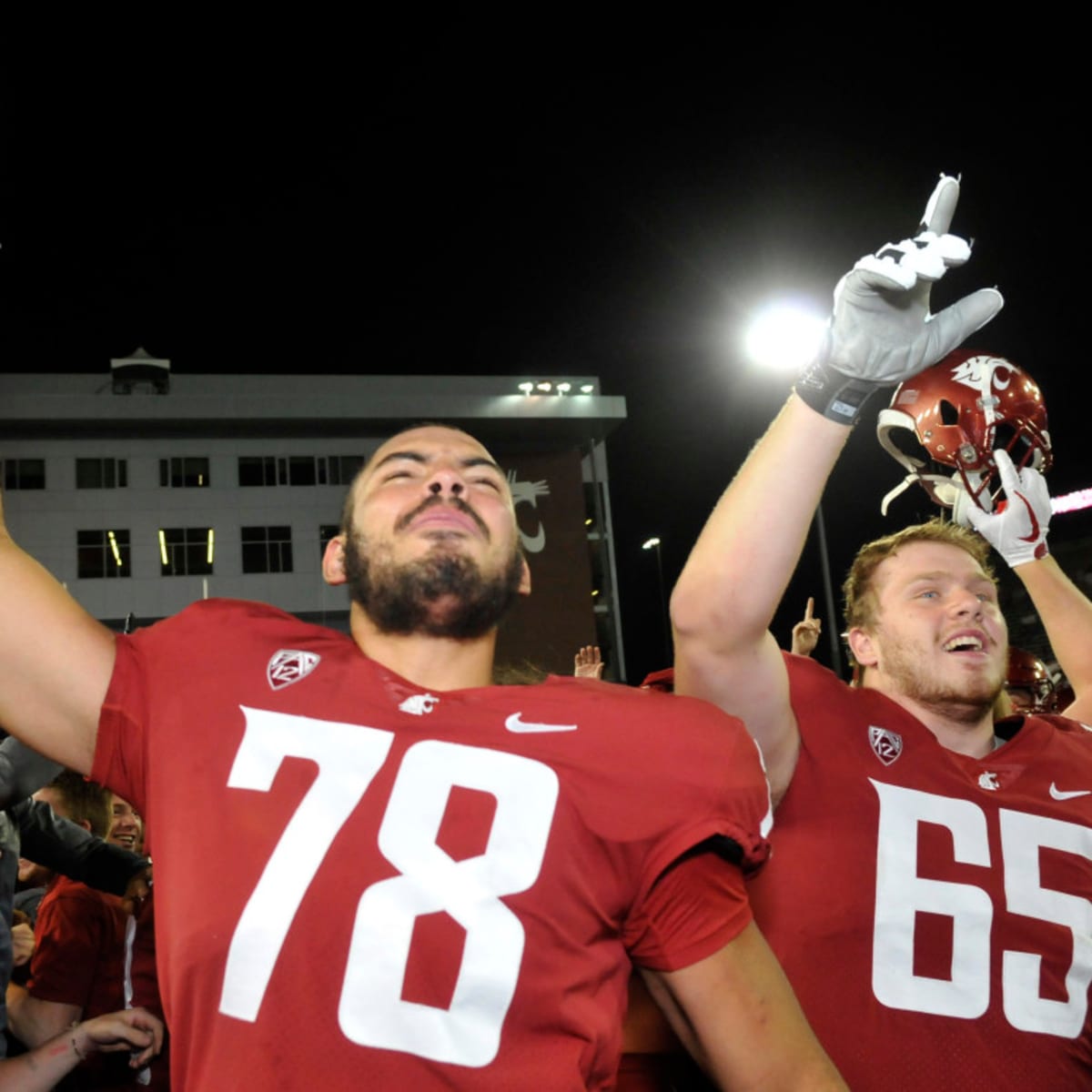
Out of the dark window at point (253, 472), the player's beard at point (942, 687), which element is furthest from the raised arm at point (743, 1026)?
the dark window at point (253, 472)

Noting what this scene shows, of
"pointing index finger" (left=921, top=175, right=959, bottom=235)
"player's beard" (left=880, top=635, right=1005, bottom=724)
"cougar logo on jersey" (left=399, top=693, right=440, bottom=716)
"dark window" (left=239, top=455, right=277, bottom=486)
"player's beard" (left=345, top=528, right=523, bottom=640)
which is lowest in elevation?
"player's beard" (left=880, top=635, right=1005, bottom=724)

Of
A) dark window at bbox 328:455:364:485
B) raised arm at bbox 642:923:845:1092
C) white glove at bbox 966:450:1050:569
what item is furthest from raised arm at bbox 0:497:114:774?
dark window at bbox 328:455:364:485

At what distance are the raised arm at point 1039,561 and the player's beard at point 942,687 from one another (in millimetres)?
666

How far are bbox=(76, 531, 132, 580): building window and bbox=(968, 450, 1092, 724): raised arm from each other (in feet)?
108

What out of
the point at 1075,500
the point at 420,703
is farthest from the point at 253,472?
the point at 420,703

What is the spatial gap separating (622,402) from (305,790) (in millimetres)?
35427

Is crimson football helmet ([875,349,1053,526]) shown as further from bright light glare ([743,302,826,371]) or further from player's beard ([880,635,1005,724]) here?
bright light glare ([743,302,826,371])

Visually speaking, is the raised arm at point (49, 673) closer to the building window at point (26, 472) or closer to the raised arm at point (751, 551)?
the raised arm at point (751, 551)

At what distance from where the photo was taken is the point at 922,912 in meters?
2.40

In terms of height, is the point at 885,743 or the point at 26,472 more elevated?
the point at 26,472

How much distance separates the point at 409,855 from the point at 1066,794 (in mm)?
1945

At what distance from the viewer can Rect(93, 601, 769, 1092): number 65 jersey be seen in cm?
149

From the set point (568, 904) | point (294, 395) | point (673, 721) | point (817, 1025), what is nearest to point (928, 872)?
point (817, 1025)

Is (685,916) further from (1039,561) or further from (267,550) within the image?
(267,550)
